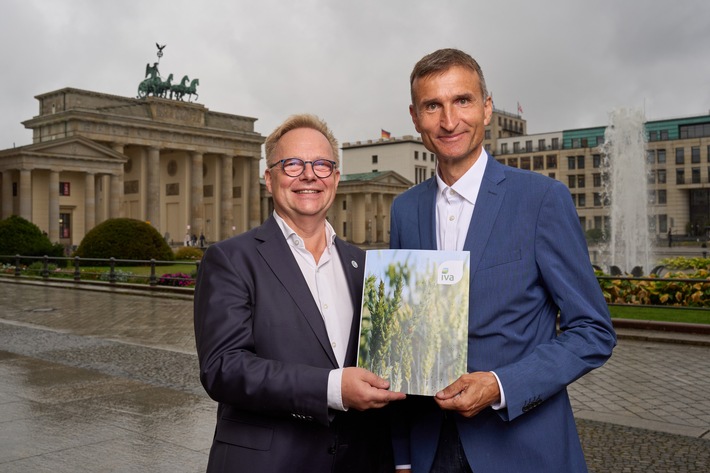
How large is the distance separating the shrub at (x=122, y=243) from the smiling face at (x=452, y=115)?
32210 millimetres

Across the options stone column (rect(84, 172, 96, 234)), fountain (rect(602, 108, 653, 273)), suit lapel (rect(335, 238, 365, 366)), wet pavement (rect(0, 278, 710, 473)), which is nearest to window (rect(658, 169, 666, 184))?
fountain (rect(602, 108, 653, 273))

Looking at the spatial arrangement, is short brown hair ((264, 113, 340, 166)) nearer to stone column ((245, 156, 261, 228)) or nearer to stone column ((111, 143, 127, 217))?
stone column ((111, 143, 127, 217))

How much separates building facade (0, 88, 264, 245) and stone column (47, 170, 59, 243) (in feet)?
0.28

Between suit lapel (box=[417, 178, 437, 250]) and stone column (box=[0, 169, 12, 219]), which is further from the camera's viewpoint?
stone column (box=[0, 169, 12, 219])

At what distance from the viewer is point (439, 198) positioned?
267cm

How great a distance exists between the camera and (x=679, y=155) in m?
89.3

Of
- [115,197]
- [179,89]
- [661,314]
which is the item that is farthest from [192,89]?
[661,314]

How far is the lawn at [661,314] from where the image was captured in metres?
14.3

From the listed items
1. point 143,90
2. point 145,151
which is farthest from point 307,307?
point 143,90

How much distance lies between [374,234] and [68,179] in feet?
158

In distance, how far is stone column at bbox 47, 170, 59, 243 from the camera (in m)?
59.2

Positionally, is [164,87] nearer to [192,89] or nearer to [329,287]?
[192,89]

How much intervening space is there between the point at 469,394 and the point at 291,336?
2.44ft

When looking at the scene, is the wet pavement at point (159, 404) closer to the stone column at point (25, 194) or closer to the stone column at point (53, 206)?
the stone column at point (25, 194)
